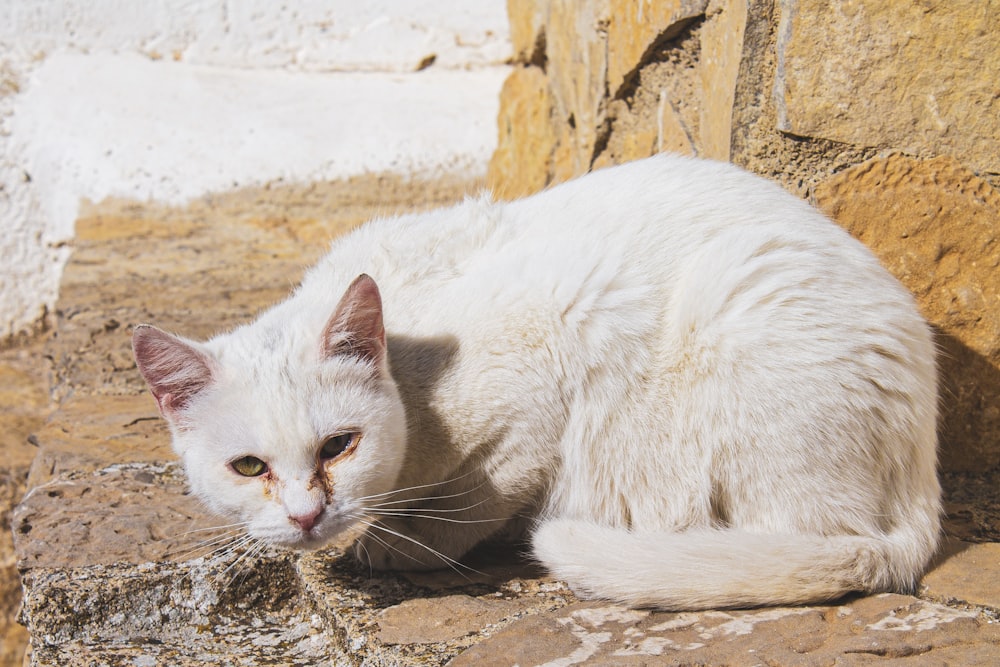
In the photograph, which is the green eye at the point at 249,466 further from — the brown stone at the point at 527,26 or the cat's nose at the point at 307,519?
the brown stone at the point at 527,26

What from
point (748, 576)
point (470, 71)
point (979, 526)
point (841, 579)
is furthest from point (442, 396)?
point (470, 71)

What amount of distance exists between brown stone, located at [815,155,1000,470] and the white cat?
241 millimetres

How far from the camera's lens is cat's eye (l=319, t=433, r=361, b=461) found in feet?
6.67

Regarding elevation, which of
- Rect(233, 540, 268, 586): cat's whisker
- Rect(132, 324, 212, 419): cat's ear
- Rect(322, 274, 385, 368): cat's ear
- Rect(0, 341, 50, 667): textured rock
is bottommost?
Rect(0, 341, 50, 667): textured rock

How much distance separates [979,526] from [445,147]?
3041mm

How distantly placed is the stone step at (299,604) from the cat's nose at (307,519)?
20 cm

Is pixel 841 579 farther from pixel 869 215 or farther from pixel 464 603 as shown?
pixel 869 215

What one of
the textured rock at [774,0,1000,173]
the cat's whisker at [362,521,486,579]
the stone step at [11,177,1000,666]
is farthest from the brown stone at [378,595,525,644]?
the textured rock at [774,0,1000,173]

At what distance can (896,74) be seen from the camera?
225cm

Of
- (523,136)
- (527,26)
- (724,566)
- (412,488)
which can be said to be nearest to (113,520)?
(412,488)

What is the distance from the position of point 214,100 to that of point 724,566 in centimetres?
368

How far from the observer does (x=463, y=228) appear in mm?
2416

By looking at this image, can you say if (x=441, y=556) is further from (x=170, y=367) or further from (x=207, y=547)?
(x=170, y=367)

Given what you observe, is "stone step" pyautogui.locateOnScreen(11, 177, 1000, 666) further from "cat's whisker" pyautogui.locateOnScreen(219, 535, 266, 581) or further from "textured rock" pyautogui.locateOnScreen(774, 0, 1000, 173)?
"textured rock" pyautogui.locateOnScreen(774, 0, 1000, 173)
